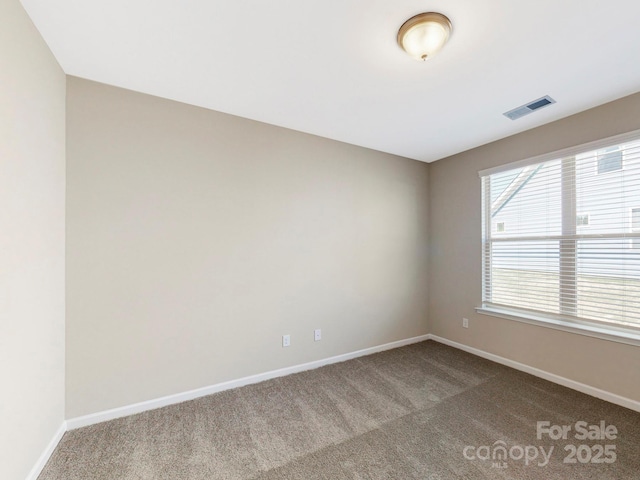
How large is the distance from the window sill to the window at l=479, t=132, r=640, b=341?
→ 0.01 m

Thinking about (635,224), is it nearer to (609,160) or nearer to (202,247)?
(609,160)

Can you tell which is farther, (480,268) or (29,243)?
(480,268)

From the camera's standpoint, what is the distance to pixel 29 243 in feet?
5.01

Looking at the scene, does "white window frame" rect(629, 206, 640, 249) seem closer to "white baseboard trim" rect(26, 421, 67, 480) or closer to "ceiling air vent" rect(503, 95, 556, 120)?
"ceiling air vent" rect(503, 95, 556, 120)

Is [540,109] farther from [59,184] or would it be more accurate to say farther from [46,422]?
[46,422]

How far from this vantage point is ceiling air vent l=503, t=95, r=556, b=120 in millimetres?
2326

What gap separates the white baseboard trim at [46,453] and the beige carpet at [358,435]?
0.04 metres

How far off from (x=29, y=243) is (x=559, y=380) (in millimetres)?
4304

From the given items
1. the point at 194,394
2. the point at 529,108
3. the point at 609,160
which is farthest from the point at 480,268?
the point at 194,394

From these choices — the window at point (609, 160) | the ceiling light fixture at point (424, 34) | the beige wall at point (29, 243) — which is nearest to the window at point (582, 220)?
the window at point (609, 160)

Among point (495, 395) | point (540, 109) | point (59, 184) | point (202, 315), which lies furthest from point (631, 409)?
point (59, 184)

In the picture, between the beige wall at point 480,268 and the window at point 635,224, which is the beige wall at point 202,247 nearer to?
the beige wall at point 480,268

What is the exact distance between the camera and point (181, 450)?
1.79 metres

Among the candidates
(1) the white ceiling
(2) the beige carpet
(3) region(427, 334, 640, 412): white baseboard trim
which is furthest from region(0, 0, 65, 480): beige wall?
(3) region(427, 334, 640, 412): white baseboard trim
